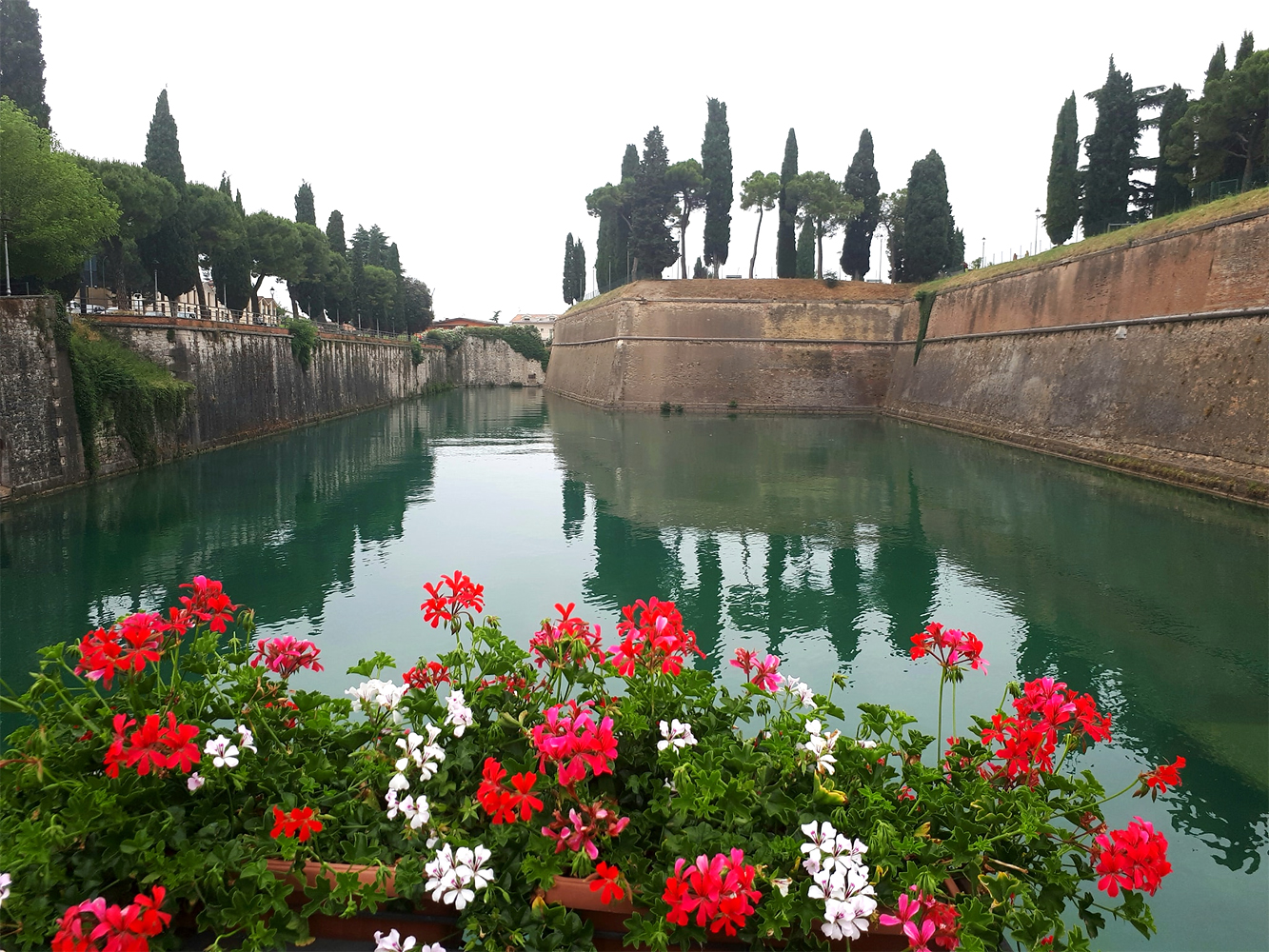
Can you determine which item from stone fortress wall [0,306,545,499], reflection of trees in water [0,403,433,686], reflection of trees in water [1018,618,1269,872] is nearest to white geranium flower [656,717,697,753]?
reflection of trees in water [1018,618,1269,872]

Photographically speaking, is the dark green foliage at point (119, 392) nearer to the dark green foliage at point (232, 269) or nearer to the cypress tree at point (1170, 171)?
the dark green foliage at point (232, 269)

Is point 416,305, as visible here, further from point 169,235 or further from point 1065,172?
point 1065,172

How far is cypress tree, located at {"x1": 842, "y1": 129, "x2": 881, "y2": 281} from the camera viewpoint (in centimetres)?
3238

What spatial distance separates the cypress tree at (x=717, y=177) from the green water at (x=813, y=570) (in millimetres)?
21100

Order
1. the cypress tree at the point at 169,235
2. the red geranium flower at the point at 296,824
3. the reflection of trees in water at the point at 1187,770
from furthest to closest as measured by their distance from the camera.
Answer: the cypress tree at the point at 169,235, the reflection of trees in water at the point at 1187,770, the red geranium flower at the point at 296,824

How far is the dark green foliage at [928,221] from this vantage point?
1131 inches

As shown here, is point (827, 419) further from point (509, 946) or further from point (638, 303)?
point (509, 946)

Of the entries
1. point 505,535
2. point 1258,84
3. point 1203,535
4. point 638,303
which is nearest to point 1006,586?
point 1203,535

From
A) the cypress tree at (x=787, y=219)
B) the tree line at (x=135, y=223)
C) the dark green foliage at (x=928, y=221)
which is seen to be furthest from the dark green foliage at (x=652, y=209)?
the tree line at (x=135, y=223)

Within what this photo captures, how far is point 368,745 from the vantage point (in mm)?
2043

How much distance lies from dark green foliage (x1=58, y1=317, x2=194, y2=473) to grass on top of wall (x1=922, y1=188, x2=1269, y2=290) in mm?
19271

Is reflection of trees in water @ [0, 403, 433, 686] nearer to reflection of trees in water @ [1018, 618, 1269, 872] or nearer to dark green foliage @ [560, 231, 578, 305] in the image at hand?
reflection of trees in water @ [1018, 618, 1269, 872]

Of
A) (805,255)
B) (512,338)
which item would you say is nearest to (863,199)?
(805,255)

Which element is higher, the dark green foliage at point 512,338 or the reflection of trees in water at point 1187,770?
the dark green foliage at point 512,338
